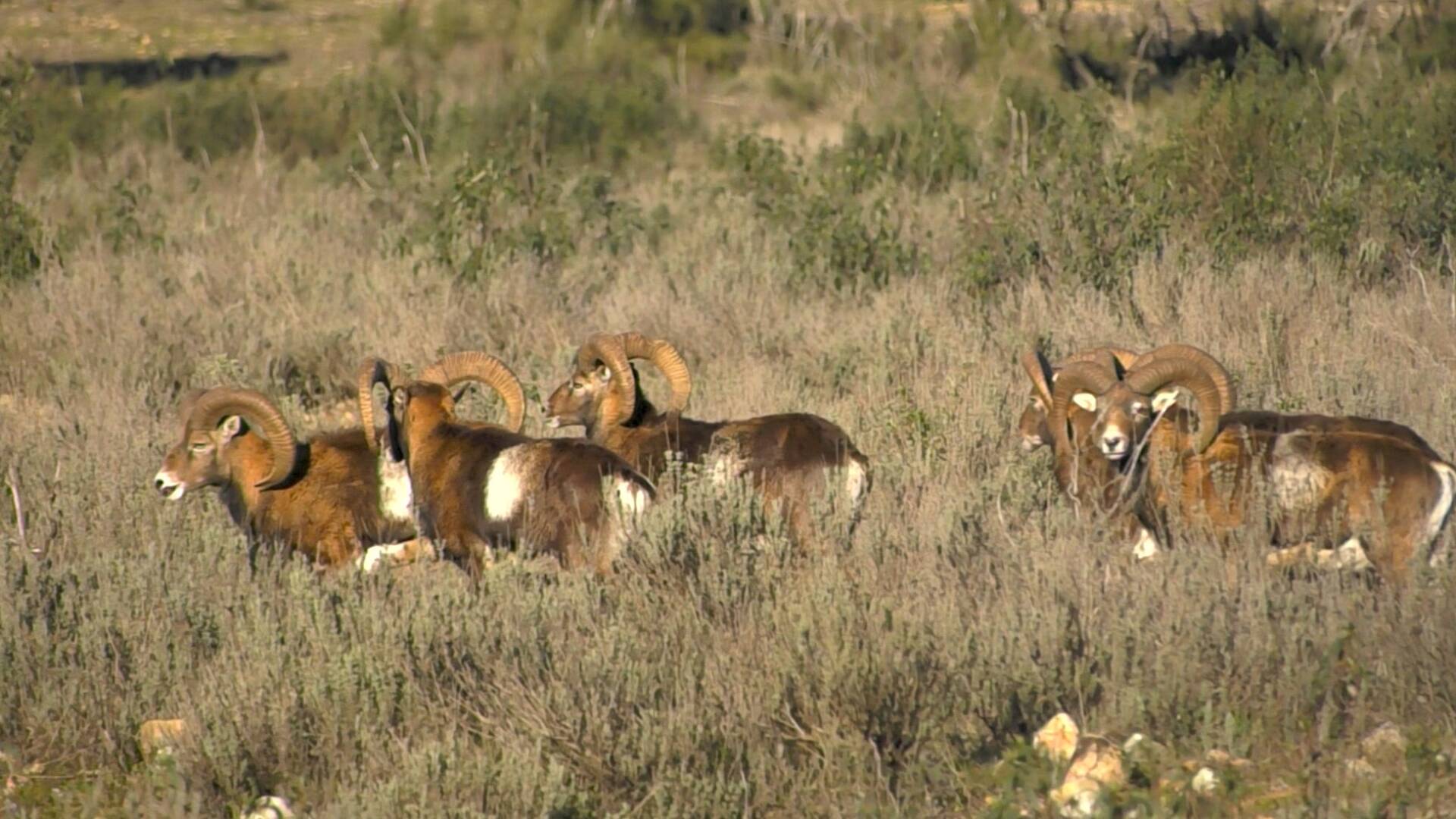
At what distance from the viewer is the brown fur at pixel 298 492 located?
927 cm

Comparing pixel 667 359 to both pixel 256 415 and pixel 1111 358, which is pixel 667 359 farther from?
pixel 1111 358

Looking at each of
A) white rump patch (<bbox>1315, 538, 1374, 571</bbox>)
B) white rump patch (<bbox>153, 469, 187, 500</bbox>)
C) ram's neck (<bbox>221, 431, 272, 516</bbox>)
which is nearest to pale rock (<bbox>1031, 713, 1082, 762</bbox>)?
white rump patch (<bbox>1315, 538, 1374, 571</bbox>)

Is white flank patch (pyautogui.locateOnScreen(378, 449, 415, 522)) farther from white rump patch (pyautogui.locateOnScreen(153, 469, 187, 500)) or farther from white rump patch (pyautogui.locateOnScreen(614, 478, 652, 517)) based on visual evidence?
white rump patch (pyautogui.locateOnScreen(614, 478, 652, 517))

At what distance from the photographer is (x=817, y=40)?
2984 centimetres

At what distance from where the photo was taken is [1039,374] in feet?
29.6

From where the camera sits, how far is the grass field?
6.07 metres

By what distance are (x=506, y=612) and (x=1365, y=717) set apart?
315cm

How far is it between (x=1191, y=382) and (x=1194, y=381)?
2 centimetres

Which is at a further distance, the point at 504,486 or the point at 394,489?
the point at 394,489

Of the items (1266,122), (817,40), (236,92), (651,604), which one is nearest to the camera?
(651,604)

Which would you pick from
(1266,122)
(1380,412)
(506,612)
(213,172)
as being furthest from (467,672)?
(213,172)

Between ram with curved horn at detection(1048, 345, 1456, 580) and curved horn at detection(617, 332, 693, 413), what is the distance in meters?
2.12

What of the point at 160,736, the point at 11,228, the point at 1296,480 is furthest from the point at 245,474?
the point at 11,228

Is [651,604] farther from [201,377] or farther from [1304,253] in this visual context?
[1304,253]
